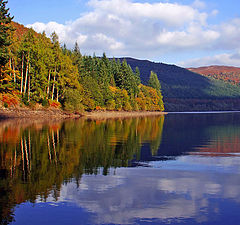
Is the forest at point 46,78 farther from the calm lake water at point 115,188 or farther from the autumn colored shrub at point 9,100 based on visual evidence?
the calm lake water at point 115,188

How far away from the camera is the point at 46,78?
8056 centimetres

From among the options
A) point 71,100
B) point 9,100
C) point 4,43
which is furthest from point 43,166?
point 71,100

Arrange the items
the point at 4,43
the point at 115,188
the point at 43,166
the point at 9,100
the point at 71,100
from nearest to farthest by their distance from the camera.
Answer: the point at 115,188 → the point at 43,166 → the point at 4,43 → the point at 9,100 → the point at 71,100

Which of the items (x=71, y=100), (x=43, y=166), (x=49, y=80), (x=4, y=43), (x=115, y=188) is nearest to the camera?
(x=115, y=188)

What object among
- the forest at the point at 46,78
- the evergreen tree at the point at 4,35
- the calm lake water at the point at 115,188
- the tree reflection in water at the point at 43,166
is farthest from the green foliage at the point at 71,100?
the calm lake water at the point at 115,188

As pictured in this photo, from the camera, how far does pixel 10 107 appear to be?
2537 inches

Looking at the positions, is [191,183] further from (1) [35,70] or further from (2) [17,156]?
(1) [35,70]

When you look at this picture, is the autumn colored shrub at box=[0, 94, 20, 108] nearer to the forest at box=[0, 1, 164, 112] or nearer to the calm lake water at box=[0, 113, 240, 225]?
the forest at box=[0, 1, 164, 112]

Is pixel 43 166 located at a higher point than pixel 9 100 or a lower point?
lower

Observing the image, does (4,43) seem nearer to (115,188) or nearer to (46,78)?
(46,78)

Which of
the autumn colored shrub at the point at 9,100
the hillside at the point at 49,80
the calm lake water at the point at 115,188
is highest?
A: the hillside at the point at 49,80

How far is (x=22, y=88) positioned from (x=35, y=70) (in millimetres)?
5217

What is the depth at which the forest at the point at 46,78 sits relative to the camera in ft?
210

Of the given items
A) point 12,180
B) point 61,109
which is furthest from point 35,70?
point 12,180
